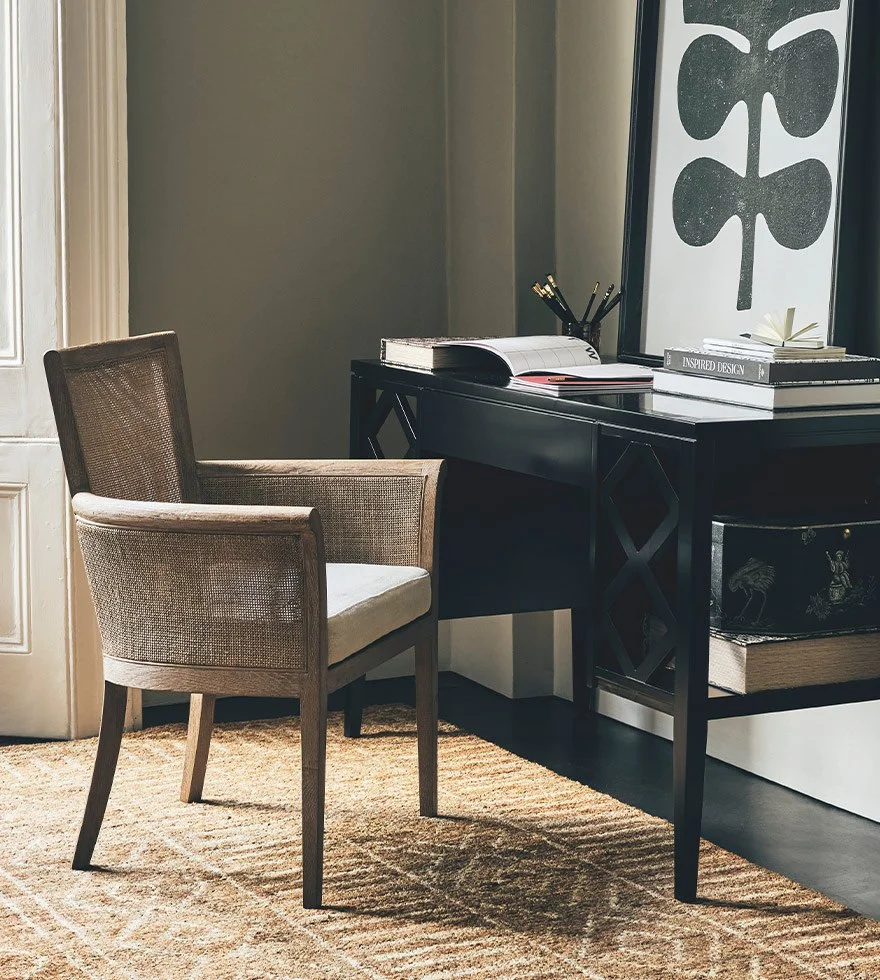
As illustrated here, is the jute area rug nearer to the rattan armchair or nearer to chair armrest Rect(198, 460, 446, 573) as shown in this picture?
the rattan armchair

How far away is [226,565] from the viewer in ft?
7.63

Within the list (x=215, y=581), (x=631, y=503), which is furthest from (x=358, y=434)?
(x=215, y=581)

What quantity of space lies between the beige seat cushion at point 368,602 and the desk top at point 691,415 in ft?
1.26

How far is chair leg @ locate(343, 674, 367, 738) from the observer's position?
3.28 m

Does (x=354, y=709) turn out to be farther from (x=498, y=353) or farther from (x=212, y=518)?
(x=212, y=518)

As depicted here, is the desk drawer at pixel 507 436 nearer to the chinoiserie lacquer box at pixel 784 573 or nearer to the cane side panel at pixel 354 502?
the cane side panel at pixel 354 502

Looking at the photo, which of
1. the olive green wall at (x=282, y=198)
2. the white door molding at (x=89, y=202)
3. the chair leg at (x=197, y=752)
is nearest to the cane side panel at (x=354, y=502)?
the chair leg at (x=197, y=752)

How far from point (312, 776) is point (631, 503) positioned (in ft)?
2.35

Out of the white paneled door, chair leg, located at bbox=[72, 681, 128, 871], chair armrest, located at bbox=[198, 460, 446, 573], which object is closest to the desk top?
chair armrest, located at bbox=[198, 460, 446, 573]

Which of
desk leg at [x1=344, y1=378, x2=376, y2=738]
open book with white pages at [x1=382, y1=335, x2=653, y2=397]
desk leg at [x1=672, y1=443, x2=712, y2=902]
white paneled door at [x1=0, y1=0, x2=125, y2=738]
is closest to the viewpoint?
desk leg at [x1=672, y1=443, x2=712, y2=902]

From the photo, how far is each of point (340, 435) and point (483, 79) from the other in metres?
0.92

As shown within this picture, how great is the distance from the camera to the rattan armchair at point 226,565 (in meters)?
2.31

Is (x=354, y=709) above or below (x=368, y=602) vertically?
below

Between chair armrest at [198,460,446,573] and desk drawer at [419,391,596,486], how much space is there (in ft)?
0.41
